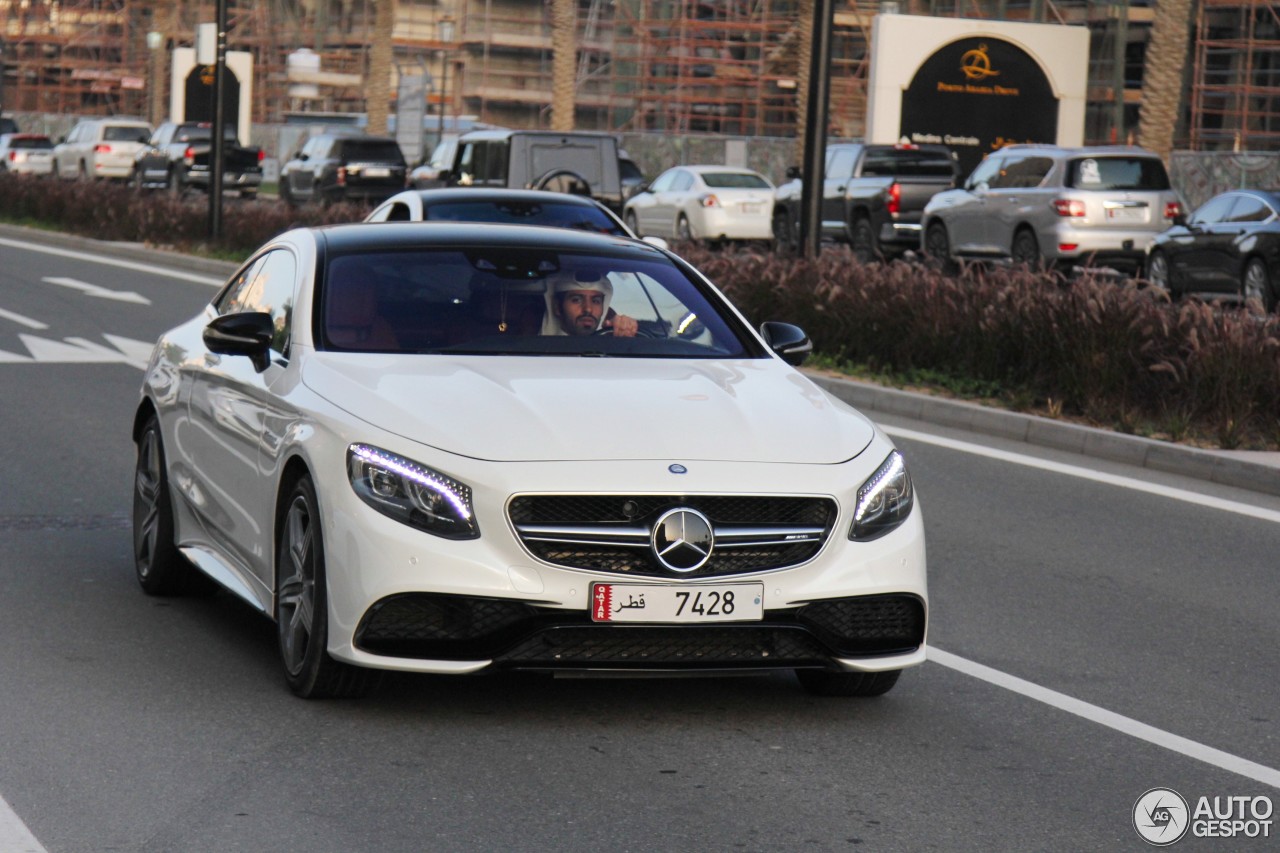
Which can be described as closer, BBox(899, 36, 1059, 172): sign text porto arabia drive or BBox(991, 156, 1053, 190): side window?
BBox(991, 156, 1053, 190): side window

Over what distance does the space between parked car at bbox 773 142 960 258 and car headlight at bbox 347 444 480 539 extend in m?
25.9

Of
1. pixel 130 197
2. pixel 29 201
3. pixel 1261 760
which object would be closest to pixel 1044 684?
pixel 1261 760

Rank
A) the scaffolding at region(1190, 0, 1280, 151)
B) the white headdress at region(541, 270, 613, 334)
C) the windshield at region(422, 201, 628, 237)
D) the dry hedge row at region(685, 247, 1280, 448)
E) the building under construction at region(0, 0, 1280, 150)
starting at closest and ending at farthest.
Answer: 1. the white headdress at region(541, 270, 613, 334)
2. the dry hedge row at region(685, 247, 1280, 448)
3. the windshield at region(422, 201, 628, 237)
4. the scaffolding at region(1190, 0, 1280, 151)
5. the building under construction at region(0, 0, 1280, 150)

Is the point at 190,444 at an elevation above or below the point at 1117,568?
above

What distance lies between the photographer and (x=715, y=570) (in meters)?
5.88

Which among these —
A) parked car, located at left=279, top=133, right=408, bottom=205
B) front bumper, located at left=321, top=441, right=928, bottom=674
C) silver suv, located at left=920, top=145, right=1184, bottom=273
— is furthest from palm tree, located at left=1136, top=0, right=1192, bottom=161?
front bumper, located at left=321, top=441, right=928, bottom=674

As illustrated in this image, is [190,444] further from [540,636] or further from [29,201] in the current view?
[29,201]

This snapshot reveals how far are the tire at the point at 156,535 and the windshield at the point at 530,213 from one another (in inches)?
308

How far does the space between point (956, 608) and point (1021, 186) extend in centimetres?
1962

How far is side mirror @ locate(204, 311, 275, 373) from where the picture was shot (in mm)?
6977

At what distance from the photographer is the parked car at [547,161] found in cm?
2673

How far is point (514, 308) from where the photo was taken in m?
7.18

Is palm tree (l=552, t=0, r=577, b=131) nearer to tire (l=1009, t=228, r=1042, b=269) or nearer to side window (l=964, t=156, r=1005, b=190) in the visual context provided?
side window (l=964, t=156, r=1005, b=190)

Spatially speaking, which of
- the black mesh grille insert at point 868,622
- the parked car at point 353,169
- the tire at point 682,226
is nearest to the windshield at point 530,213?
the black mesh grille insert at point 868,622
